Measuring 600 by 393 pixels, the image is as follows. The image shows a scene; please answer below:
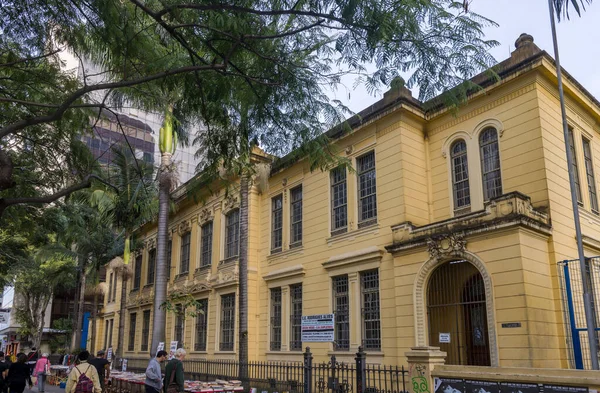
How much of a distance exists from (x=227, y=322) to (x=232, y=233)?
3859mm

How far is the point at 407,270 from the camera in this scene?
15.3 m

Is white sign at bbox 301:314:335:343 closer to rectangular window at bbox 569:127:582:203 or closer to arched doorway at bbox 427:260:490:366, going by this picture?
arched doorway at bbox 427:260:490:366

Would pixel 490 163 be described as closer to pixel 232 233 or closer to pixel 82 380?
pixel 82 380

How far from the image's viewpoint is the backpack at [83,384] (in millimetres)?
9047

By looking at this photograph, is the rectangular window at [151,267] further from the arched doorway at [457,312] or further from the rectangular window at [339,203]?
the arched doorway at [457,312]

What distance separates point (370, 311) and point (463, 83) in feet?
35.5

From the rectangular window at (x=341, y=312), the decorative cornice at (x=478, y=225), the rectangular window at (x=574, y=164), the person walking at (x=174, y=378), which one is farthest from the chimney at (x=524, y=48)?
the person walking at (x=174, y=378)

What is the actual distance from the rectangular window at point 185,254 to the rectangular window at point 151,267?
12.6ft

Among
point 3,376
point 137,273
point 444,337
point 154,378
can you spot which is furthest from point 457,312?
point 137,273

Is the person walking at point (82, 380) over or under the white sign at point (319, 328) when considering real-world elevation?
under

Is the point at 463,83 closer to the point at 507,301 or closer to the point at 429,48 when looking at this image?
the point at 429,48

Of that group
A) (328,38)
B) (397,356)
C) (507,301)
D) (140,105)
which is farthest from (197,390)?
(328,38)

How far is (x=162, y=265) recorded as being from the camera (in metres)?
21.7

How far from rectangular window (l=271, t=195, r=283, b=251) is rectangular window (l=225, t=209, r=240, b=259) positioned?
2072 millimetres
